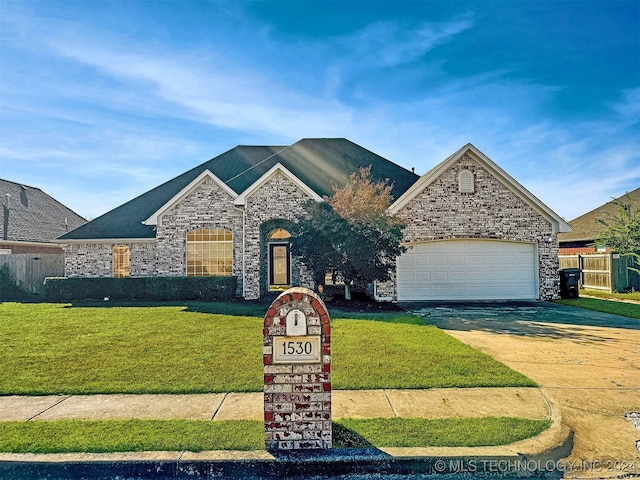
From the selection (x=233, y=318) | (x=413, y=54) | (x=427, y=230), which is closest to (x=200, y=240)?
(x=233, y=318)

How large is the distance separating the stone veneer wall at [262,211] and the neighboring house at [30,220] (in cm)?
1334

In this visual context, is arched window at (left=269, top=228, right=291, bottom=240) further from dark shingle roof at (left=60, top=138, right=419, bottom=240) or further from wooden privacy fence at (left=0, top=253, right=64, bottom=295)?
wooden privacy fence at (left=0, top=253, right=64, bottom=295)

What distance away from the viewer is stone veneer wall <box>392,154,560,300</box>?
634 inches

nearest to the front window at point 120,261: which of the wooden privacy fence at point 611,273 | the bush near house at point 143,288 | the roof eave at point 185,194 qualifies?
the bush near house at point 143,288

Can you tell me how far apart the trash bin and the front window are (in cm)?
1854

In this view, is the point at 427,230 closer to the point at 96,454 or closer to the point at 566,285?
the point at 566,285

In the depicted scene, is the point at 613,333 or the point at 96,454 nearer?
the point at 96,454

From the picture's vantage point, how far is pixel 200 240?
60.3 ft

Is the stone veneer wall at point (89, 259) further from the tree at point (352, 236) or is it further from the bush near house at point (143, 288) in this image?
the tree at point (352, 236)

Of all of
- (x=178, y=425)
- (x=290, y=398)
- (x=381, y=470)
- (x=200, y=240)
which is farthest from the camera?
(x=200, y=240)

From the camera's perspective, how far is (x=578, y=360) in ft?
24.5

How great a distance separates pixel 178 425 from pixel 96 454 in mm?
844

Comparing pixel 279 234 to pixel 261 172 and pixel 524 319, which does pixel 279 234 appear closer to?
pixel 261 172

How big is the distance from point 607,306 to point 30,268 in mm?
24095
